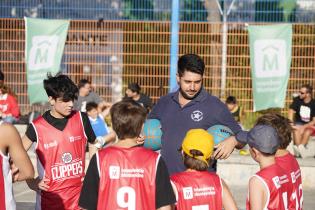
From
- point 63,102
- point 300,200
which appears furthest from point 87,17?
point 300,200

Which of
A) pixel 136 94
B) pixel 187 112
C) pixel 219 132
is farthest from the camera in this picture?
pixel 136 94

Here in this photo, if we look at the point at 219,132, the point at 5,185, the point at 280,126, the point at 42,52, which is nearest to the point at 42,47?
the point at 42,52

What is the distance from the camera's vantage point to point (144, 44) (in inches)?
583

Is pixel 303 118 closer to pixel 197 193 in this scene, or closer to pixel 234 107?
pixel 234 107

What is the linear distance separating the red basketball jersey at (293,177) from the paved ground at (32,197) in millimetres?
4725

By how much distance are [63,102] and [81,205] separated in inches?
86.8

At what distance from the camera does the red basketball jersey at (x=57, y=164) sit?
6965mm

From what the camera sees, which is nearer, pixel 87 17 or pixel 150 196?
pixel 150 196

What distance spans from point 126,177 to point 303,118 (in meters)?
10.1

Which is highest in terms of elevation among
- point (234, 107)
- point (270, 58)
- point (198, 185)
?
point (270, 58)

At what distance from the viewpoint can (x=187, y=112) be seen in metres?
6.48

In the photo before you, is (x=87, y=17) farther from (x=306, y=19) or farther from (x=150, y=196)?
(x=150, y=196)

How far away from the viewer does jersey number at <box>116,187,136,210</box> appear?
16.0 ft

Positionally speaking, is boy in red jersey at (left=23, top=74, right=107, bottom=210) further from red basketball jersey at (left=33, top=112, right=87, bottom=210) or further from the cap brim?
the cap brim
